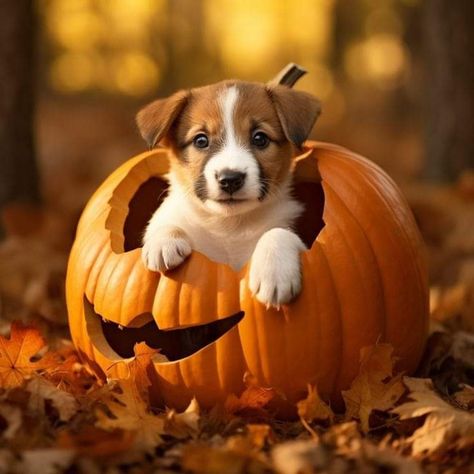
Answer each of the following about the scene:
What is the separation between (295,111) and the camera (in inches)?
152

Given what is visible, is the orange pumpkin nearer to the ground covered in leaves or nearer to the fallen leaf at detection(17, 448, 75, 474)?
the ground covered in leaves

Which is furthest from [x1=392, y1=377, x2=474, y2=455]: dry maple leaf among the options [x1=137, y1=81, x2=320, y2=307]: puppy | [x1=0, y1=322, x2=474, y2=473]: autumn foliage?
[x1=137, y1=81, x2=320, y2=307]: puppy

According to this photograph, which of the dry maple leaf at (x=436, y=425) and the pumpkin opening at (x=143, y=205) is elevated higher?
the pumpkin opening at (x=143, y=205)

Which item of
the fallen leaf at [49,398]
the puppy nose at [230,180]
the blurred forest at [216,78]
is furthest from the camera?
the blurred forest at [216,78]

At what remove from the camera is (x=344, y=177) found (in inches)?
150

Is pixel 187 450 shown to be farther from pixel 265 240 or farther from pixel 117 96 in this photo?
pixel 117 96

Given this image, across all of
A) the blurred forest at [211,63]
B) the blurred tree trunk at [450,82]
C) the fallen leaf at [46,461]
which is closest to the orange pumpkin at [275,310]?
the fallen leaf at [46,461]

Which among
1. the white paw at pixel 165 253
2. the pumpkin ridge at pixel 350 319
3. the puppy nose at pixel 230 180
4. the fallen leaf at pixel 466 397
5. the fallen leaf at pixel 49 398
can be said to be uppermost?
the puppy nose at pixel 230 180

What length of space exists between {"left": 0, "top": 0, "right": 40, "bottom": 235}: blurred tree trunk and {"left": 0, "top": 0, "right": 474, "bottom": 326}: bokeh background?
10 millimetres

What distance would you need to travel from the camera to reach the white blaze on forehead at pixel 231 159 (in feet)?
12.1

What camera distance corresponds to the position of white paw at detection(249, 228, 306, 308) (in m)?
3.40

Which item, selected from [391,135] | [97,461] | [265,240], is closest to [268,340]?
[265,240]

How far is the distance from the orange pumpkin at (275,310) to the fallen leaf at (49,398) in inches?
16.4

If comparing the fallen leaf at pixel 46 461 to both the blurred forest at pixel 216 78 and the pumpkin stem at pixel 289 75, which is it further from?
the pumpkin stem at pixel 289 75
